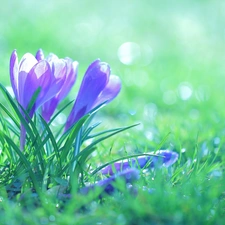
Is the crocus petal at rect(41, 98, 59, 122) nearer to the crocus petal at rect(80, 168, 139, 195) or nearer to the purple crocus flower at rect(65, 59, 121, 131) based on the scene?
the purple crocus flower at rect(65, 59, 121, 131)

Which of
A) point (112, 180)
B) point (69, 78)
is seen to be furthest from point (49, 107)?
point (112, 180)

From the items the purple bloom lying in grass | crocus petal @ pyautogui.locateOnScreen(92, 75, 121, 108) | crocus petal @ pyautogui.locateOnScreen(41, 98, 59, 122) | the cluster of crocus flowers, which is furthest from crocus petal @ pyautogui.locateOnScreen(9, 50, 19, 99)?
the purple bloom lying in grass

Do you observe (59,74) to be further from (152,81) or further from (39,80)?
(152,81)

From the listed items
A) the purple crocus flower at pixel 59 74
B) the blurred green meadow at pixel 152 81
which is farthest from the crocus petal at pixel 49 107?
the blurred green meadow at pixel 152 81

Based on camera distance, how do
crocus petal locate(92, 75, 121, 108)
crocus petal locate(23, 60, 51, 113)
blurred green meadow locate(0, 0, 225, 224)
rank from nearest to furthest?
blurred green meadow locate(0, 0, 225, 224) < crocus petal locate(23, 60, 51, 113) < crocus petal locate(92, 75, 121, 108)

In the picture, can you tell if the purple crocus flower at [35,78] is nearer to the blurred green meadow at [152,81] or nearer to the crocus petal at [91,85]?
the crocus petal at [91,85]
